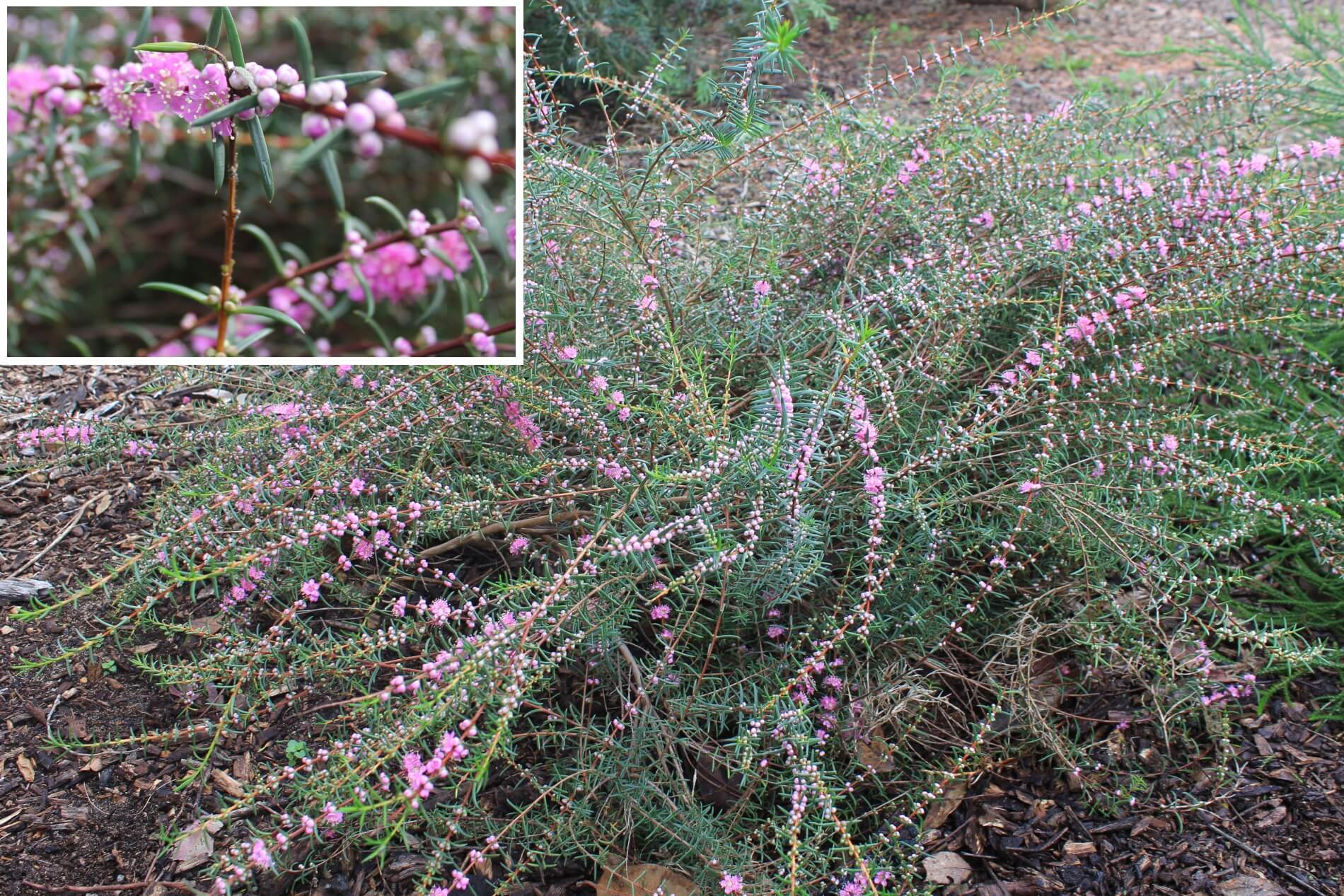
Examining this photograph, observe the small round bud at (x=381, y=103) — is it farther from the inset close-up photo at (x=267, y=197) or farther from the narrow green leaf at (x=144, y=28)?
the narrow green leaf at (x=144, y=28)

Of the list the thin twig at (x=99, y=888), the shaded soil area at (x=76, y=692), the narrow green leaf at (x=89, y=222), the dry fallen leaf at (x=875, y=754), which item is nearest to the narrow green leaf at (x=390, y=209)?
the narrow green leaf at (x=89, y=222)

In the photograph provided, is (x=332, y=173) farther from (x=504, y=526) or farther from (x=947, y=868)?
(x=947, y=868)

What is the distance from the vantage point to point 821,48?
6.74 m

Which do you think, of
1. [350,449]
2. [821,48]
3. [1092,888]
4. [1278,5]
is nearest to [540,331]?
[350,449]

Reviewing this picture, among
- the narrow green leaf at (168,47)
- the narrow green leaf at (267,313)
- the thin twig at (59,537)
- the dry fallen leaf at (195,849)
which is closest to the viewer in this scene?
the narrow green leaf at (168,47)

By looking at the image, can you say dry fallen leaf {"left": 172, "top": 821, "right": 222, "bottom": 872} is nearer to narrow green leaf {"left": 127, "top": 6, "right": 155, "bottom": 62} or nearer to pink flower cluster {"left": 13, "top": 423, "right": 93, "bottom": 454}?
pink flower cluster {"left": 13, "top": 423, "right": 93, "bottom": 454}

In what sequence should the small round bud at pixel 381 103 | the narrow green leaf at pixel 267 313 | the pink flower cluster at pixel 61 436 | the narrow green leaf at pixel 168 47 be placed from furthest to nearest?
1. the pink flower cluster at pixel 61 436
2. the narrow green leaf at pixel 267 313
3. the small round bud at pixel 381 103
4. the narrow green leaf at pixel 168 47

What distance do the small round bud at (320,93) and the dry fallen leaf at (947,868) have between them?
212 centimetres

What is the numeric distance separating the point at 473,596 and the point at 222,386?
4.16 ft

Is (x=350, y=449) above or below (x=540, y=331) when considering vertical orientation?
below

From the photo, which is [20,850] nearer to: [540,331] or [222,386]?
[222,386]

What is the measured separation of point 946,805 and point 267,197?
2.12m

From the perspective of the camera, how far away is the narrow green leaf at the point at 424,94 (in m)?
1.93

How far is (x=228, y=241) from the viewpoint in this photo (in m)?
1.99
